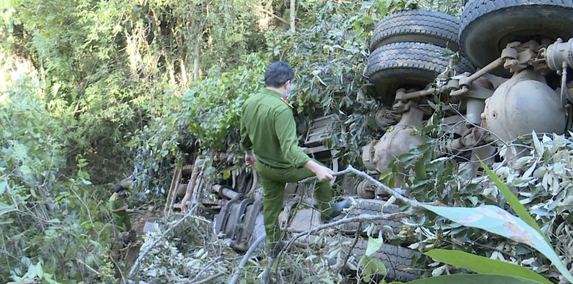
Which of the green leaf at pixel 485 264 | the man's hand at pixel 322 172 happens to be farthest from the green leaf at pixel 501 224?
the man's hand at pixel 322 172

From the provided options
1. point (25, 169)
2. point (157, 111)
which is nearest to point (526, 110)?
point (25, 169)

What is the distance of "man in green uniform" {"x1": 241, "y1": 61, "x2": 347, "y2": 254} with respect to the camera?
3.49 meters

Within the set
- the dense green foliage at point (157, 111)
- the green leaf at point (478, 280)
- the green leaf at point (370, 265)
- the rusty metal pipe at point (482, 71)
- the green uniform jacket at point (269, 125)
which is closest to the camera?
the green leaf at point (478, 280)

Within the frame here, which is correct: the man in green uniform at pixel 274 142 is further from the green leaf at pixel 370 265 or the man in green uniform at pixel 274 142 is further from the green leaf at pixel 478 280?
the green leaf at pixel 478 280

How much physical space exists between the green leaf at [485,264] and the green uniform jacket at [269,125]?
2.68 meters

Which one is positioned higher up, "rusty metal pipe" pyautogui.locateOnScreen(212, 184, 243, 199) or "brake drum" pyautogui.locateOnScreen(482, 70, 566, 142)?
"brake drum" pyautogui.locateOnScreen(482, 70, 566, 142)

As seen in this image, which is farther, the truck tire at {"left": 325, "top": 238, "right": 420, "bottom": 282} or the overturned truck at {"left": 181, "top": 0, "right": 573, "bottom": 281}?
the truck tire at {"left": 325, "top": 238, "right": 420, "bottom": 282}

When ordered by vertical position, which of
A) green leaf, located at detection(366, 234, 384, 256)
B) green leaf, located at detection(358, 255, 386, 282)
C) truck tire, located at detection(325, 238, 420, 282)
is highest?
green leaf, located at detection(366, 234, 384, 256)

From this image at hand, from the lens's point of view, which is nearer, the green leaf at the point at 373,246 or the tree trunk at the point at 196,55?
the green leaf at the point at 373,246

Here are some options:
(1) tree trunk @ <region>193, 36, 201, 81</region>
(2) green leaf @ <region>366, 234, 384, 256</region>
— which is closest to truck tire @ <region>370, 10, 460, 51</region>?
(2) green leaf @ <region>366, 234, 384, 256</region>

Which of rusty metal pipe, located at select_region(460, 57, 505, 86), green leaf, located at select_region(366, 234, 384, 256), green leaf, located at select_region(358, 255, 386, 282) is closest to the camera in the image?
green leaf, located at select_region(366, 234, 384, 256)

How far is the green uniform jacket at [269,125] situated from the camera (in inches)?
134

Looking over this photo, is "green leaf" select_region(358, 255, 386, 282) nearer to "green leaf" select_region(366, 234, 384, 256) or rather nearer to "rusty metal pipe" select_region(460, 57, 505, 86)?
"green leaf" select_region(366, 234, 384, 256)

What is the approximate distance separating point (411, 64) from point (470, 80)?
52cm
